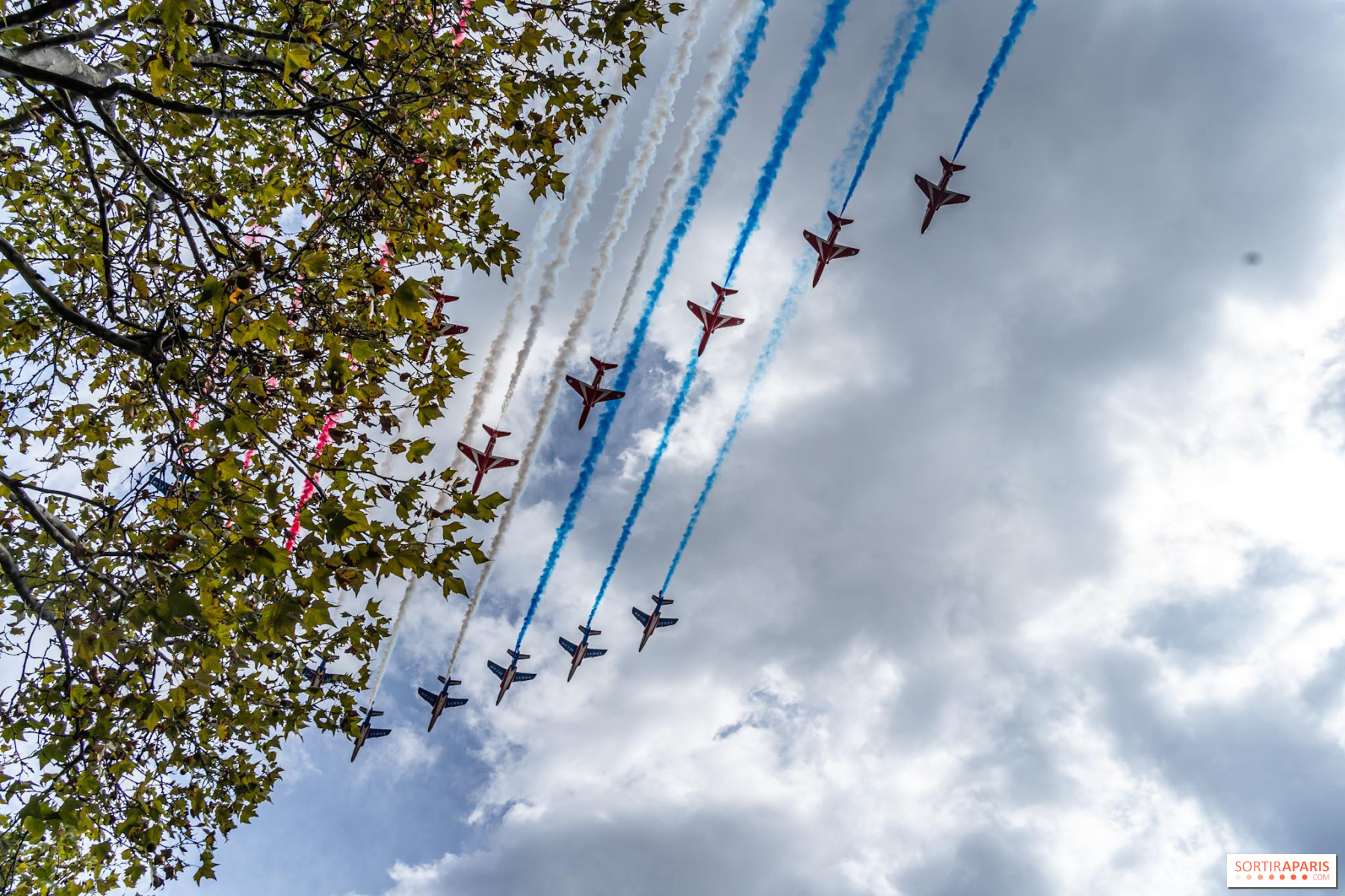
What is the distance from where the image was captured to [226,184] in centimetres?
999

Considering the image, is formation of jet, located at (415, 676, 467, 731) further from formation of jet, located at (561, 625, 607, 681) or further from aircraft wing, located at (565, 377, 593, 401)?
aircraft wing, located at (565, 377, 593, 401)

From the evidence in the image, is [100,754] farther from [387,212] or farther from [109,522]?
[387,212]

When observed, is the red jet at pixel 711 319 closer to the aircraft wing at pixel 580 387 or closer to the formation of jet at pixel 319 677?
the aircraft wing at pixel 580 387

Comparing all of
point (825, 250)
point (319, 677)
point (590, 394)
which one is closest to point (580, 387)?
point (590, 394)

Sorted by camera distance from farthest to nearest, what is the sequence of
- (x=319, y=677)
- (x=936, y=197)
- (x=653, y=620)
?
(x=653, y=620) → (x=936, y=197) → (x=319, y=677)

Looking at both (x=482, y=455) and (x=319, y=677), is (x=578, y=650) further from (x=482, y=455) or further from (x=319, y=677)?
(x=319, y=677)

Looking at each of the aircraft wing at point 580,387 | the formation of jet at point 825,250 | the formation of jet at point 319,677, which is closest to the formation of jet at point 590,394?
the aircraft wing at point 580,387

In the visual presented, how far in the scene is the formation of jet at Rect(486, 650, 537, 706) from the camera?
53.9 m

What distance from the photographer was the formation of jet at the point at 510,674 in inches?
2121

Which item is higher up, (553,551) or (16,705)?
(553,551)

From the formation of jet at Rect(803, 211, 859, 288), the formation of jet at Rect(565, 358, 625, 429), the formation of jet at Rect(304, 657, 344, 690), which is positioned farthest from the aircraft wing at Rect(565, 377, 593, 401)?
the formation of jet at Rect(304, 657, 344, 690)

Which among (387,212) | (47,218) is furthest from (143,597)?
(47,218)

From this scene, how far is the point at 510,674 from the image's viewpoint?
5547 centimetres

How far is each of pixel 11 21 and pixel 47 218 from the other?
5526 mm
